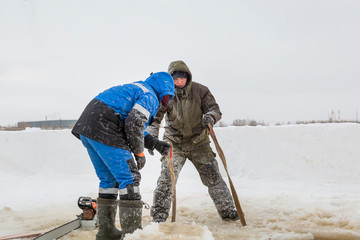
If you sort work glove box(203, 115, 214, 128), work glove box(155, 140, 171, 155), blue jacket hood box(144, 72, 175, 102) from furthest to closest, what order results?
1. work glove box(203, 115, 214, 128)
2. work glove box(155, 140, 171, 155)
3. blue jacket hood box(144, 72, 175, 102)

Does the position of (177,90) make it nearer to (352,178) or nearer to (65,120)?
(352,178)

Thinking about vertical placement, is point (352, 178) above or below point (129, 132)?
below

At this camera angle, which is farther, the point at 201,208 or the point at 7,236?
the point at 201,208

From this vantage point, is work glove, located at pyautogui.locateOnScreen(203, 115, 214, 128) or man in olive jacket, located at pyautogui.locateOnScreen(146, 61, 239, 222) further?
man in olive jacket, located at pyautogui.locateOnScreen(146, 61, 239, 222)

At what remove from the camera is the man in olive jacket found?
3.90 meters

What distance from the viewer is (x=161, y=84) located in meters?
2.88

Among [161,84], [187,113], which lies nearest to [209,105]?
[187,113]

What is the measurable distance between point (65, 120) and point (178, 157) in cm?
1612

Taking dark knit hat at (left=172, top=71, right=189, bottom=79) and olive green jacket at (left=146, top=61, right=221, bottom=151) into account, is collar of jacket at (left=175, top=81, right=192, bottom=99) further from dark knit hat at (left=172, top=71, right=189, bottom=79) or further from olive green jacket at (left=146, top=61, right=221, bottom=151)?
dark knit hat at (left=172, top=71, right=189, bottom=79)

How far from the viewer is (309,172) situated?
834cm

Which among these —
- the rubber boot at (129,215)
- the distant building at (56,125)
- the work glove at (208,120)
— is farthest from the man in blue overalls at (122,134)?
the distant building at (56,125)

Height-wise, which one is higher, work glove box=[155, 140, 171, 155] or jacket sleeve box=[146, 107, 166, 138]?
→ jacket sleeve box=[146, 107, 166, 138]

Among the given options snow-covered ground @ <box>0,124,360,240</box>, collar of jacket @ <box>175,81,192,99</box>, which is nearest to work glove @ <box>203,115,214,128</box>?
collar of jacket @ <box>175,81,192,99</box>

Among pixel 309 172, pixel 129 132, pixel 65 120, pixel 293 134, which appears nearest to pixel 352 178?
pixel 309 172
